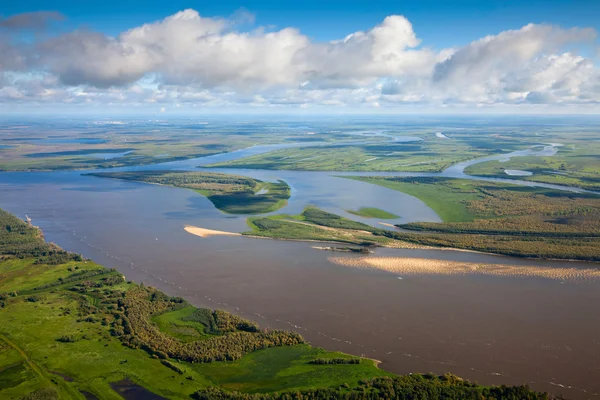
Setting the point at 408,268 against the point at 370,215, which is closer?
the point at 408,268

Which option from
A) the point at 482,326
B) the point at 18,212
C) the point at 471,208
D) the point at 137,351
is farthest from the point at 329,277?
the point at 18,212

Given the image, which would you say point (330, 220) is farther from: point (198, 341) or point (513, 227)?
point (198, 341)

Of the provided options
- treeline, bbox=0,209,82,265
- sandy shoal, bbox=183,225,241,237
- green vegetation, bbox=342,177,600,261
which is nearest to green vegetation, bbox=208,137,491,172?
green vegetation, bbox=342,177,600,261

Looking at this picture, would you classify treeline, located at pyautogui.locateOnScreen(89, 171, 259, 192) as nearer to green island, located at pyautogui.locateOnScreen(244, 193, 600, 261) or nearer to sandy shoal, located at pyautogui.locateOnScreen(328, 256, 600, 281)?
green island, located at pyautogui.locateOnScreen(244, 193, 600, 261)

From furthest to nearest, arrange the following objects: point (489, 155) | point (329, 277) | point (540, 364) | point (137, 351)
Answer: point (489, 155) → point (329, 277) → point (137, 351) → point (540, 364)

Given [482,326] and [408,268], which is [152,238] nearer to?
[408,268]

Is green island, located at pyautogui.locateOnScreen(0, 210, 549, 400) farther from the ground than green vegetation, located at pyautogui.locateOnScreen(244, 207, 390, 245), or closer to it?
closer to it
